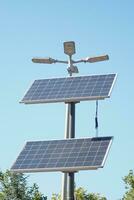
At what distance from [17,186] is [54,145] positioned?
95.4 ft

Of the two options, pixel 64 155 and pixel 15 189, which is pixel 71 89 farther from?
pixel 15 189

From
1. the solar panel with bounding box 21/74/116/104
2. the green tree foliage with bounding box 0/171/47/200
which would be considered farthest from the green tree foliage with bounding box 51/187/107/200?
the solar panel with bounding box 21/74/116/104

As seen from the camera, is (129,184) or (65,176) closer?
(65,176)

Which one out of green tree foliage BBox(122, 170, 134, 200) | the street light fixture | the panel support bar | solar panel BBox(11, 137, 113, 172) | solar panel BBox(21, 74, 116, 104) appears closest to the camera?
solar panel BBox(11, 137, 113, 172)

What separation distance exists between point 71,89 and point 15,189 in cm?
2869

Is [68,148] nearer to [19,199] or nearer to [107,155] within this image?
[107,155]

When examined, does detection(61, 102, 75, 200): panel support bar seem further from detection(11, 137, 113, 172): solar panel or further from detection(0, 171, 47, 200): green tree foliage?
detection(0, 171, 47, 200): green tree foliage

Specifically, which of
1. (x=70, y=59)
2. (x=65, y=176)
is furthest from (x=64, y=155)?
(x=70, y=59)

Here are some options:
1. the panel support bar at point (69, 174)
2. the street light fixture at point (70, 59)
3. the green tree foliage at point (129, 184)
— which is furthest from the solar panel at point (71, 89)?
the green tree foliage at point (129, 184)

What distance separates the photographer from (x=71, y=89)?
1941 cm

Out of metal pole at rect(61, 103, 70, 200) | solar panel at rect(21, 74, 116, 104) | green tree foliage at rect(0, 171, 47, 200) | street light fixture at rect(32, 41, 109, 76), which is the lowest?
metal pole at rect(61, 103, 70, 200)

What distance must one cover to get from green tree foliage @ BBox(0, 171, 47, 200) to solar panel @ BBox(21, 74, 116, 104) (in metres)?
26.4

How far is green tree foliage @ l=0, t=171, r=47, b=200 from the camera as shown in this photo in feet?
151

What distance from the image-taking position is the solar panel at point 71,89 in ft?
60.8
